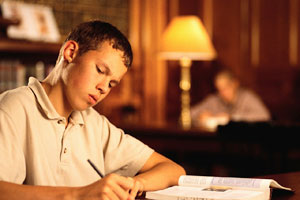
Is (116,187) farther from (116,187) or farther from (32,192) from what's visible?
(32,192)

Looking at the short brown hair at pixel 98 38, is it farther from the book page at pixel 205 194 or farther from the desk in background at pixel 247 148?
the desk in background at pixel 247 148

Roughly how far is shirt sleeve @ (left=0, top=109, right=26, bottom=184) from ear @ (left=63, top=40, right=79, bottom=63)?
0.24 metres

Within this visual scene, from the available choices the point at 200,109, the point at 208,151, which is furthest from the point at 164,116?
the point at 208,151

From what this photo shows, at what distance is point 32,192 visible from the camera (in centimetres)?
145

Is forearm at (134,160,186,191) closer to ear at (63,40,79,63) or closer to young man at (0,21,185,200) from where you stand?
young man at (0,21,185,200)

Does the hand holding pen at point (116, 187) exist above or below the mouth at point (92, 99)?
below

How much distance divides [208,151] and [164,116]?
6.53 ft

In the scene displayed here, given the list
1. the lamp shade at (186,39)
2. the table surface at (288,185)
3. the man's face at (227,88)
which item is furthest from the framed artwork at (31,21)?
the table surface at (288,185)

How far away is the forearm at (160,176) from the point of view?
184 centimetres

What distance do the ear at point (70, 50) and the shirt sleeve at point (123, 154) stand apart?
32 centimetres

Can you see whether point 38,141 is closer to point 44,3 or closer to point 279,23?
point 44,3

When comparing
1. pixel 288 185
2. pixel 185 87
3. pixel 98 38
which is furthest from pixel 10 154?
pixel 185 87

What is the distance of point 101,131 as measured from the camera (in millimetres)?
1982

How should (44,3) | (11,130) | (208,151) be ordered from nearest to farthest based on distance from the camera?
Result: (11,130) < (208,151) < (44,3)
